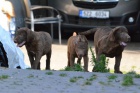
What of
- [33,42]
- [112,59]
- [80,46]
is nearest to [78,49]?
[80,46]

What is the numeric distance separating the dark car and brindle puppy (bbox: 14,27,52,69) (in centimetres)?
490

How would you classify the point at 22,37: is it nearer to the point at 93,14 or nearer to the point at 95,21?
the point at 93,14

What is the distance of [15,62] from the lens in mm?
10883

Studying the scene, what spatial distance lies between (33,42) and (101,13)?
5278mm

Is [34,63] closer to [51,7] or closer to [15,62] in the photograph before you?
[15,62]

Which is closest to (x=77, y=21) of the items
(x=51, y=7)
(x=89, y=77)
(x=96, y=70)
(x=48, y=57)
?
(x=51, y=7)

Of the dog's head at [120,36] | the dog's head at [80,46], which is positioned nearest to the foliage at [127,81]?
the dog's head at [120,36]

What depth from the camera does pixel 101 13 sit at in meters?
15.4

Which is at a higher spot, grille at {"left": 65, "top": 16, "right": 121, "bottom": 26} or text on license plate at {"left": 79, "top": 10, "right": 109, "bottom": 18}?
text on license plate at {"left": 79, "top": 10, "right": 109, "bottom": 18}

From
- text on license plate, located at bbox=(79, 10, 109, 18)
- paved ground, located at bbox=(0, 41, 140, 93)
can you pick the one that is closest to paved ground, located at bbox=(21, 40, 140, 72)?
text on license plate, located at bbox=(79, 10, 109, 18)

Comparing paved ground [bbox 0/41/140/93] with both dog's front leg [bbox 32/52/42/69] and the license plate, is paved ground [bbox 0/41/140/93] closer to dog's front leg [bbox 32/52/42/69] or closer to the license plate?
dog's front leg [bbox 32/52/42/69]

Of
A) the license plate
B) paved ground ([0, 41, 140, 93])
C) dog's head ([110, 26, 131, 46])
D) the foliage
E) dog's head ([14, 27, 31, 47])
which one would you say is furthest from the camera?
the license plate

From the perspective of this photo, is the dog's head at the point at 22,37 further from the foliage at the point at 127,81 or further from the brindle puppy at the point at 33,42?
the foliage at the point at 127,81

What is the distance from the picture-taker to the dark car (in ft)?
50.6
